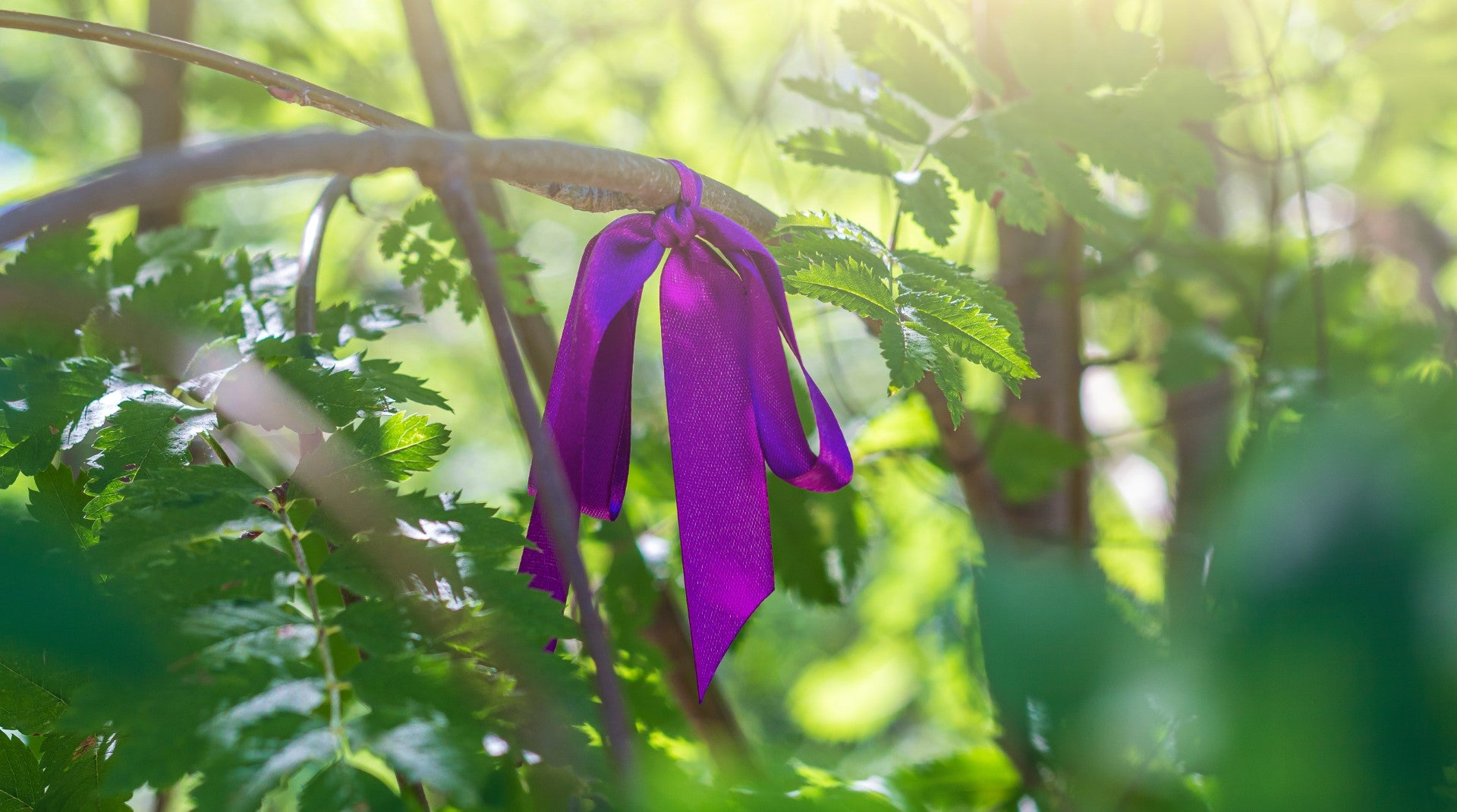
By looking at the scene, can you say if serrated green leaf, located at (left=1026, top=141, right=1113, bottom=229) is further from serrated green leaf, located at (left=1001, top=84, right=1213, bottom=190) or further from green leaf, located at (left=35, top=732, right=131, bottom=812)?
green leaf, located at (left=35, top=732, right=131, bottom=812)

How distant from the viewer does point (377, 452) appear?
17.7 inches

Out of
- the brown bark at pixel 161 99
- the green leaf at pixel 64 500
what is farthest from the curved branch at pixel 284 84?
the brown bark at pixel 161 99

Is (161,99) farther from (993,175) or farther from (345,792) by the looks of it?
(345,792)

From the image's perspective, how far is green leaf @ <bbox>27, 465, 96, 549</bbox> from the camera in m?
0.49

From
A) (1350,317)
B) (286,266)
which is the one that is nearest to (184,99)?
(286,266)

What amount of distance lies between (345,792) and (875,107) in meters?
0.61

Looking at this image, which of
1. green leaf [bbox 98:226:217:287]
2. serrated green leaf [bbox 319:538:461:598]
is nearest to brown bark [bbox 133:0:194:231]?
green leaf [bbox 98:226:217:287]

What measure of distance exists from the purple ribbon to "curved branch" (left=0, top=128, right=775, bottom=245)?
0.23 feet

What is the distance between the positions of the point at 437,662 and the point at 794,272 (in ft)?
0.84

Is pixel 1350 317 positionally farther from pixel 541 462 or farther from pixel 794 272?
pixel 541 462

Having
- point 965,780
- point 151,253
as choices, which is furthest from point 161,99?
point 965,780

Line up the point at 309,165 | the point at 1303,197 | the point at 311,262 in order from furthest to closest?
the point at 1303,197 < the point at 311,262 < the point at 309,165

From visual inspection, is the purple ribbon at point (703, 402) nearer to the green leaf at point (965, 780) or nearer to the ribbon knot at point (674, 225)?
the ribbon knot at point (674, 225)

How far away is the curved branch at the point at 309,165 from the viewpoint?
0.24 meters
